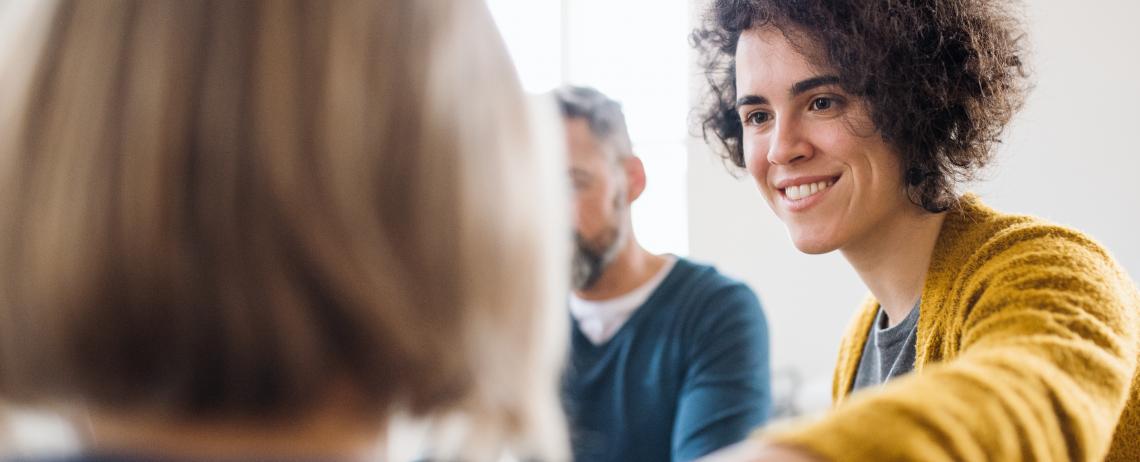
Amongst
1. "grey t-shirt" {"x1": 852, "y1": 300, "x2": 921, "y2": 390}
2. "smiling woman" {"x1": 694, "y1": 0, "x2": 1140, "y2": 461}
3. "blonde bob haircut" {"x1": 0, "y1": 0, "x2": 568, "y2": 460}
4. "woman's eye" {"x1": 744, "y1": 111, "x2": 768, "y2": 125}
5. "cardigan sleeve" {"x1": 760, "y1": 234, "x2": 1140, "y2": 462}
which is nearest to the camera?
"blonde bob haircut" {"x1": 0, "y1": 0, "x2": 568, "y2": 460}

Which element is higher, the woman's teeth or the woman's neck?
the woman's teeth

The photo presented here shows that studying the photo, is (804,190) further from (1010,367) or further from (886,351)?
(1010,367)

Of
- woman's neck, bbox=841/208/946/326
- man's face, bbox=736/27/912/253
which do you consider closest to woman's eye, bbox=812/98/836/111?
man's face, bbox=736/27/912/253

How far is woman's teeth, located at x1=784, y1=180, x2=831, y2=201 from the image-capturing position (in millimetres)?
1342

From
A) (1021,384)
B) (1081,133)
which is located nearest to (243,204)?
(1021,384)

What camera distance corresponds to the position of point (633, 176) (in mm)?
2039

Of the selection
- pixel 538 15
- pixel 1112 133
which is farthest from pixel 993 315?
pixel 538 15

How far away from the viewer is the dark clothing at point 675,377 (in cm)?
159

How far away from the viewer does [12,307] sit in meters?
0.49

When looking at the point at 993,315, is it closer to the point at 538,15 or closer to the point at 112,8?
the point at 112,8

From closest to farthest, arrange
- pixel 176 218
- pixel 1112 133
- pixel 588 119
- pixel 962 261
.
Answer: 1. pixel 176 218
2. pixel 962 261
3. pixel 588 119
4. pixel 1112 133

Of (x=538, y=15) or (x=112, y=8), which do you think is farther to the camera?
(x=538, y=15)

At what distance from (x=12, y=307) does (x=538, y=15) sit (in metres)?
3.93

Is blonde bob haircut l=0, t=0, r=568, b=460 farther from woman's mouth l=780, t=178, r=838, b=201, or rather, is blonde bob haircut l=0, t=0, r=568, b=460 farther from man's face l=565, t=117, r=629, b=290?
man's face l=565, t=117, r=629, b=290
